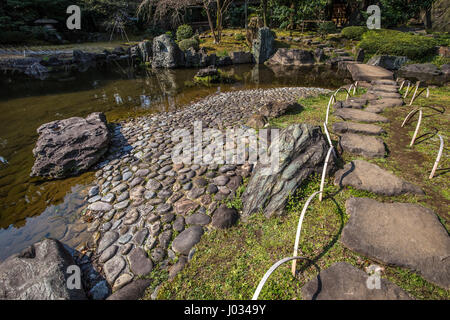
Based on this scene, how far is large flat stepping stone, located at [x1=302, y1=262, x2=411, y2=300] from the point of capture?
1.79 metres

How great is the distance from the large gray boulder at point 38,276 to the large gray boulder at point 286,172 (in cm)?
229

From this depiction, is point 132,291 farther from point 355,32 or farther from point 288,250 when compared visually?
point 355,32

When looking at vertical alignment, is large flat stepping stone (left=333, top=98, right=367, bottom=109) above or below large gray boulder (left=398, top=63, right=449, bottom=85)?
below

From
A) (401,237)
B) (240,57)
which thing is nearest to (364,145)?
(401,237)

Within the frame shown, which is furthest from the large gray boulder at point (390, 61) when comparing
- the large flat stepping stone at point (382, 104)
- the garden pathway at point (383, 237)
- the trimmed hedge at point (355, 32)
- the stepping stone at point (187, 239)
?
the stepping stone at point (187, 239)

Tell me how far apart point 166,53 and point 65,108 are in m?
10.1

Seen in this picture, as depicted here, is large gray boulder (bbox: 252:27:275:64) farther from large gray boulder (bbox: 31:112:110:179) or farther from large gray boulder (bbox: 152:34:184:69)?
large gray boulder (bbox: 31:112:110:179)

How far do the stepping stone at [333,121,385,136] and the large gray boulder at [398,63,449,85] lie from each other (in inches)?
439

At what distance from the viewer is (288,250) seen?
7.89ft

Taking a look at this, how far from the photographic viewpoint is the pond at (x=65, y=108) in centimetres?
358

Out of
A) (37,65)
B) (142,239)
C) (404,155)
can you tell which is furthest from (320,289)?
(37,65)

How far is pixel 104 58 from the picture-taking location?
19250 millimetres

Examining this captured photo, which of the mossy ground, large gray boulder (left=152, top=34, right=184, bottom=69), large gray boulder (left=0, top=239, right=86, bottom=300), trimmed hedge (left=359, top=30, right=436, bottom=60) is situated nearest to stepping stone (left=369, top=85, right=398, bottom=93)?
the mossy ground

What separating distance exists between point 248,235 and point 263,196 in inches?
24.9
